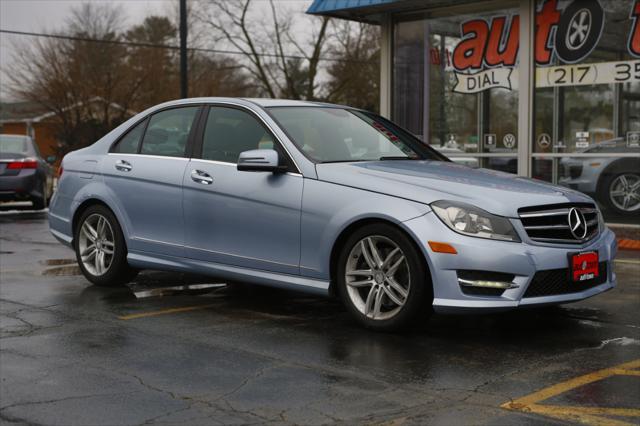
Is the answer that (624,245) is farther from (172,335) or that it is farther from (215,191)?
(172,335)

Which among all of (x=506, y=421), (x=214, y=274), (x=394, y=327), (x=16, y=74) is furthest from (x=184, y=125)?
(x=16, y=74)

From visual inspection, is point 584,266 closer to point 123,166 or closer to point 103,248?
point 123,166

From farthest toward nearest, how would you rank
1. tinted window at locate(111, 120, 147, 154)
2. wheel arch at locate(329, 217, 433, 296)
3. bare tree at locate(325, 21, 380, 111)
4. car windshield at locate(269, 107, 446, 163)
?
bare tree at locate(325, 21, 380, 111)
tinted window at locate(111, 120, 147, 154)
car windshield at locate(269, 107, 446, 163)
wheel arch at locate(329, 217, 433, 296)

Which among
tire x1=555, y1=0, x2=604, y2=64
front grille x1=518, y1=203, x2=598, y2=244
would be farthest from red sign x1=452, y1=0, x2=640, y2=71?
front grille x1=518, y1=203, x2=598, y2=244

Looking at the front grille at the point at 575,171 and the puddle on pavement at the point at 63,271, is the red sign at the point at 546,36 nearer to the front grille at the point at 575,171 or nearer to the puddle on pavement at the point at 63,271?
the front grille at the point at 575,171

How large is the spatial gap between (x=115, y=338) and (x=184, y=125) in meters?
2.23

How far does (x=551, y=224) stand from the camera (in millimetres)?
5699

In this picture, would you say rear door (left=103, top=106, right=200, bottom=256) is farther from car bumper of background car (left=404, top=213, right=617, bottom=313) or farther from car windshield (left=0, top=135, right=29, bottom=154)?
car windshield (left=0, top=135, right=29, bottom=154)

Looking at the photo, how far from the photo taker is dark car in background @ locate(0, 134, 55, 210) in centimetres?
1642

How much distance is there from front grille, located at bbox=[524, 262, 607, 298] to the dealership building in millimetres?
7489

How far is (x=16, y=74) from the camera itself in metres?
47.5

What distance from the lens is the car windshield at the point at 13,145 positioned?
17016 mm

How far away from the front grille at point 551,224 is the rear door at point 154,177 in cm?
281

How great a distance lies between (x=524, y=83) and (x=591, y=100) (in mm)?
1050
